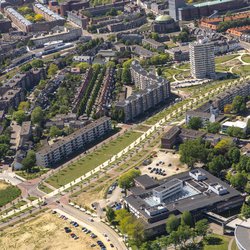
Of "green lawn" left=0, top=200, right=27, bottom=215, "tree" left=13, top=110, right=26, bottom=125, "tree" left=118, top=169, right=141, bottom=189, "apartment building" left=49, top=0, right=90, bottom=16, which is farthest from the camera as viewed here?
"apartment building" left=49, top=0, right=90, bottom=16

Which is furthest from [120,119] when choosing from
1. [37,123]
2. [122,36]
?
[122,36]

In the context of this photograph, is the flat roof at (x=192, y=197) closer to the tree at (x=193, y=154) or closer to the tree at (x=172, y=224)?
the tree at (x=172, y=224)

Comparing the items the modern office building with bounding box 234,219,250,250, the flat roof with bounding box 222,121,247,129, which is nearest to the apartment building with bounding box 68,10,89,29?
the flat roof with bounding box 222,121,247,129

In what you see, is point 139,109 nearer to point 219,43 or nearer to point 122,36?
point 219,43

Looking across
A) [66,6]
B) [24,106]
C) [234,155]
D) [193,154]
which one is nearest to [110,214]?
[193,154]

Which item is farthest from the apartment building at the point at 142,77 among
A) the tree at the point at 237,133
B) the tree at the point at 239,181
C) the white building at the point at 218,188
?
the white building at the point at 218,188

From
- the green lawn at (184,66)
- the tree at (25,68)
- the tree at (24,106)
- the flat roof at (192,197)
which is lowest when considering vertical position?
the green lawn at (184,66)

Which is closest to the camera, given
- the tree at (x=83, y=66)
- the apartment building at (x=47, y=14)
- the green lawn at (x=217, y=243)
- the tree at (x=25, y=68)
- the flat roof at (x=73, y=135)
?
the green lawn at (x=217, y=243)

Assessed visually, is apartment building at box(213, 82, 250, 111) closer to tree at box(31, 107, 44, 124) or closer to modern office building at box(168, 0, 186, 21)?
tree at box(31, 107, 44, 124)
